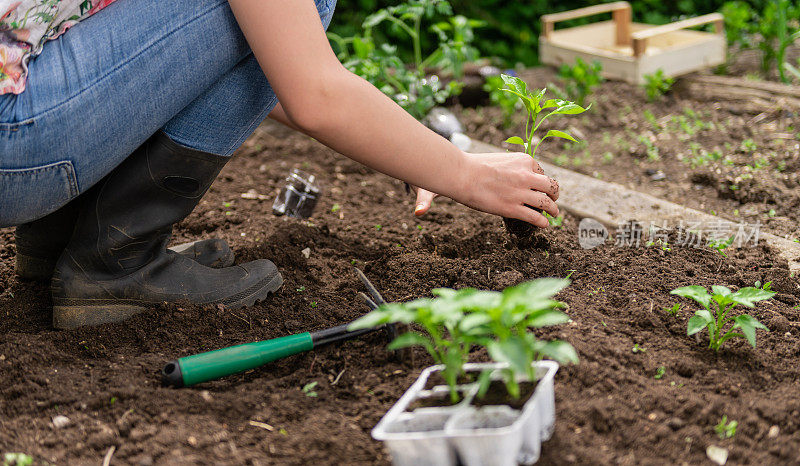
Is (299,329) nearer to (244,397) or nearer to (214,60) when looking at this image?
(244,397)

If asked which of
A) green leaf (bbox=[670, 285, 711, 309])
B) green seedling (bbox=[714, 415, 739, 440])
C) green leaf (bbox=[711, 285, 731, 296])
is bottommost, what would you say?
green seedling (bbox=[714, 415, 739, 440])

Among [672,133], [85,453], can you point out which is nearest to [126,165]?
[85,453]

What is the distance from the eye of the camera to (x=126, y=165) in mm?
1858

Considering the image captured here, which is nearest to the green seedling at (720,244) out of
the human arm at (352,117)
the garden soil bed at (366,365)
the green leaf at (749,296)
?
the garden soil bed at (366,365)

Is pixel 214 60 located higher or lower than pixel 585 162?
higher

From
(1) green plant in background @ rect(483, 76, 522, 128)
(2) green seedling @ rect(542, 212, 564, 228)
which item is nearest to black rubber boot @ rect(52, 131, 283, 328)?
(2) green seedling @ rect(542, 212, 564, 228)

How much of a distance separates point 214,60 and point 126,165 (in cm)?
36

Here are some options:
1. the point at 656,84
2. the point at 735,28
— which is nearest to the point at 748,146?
the point at 656,84

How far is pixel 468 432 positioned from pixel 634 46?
2972 mm

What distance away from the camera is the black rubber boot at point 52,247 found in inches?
79.5

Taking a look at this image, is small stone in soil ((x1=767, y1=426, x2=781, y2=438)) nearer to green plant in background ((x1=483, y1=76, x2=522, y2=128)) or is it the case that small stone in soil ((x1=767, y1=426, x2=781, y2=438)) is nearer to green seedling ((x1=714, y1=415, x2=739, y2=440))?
green seedling ((x1=714, y1=415, x2=739, y2=440))

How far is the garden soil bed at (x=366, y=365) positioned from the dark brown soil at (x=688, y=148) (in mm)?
478

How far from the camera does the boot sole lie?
6.18 ft

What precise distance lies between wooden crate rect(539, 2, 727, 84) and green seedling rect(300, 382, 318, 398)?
2.72m
